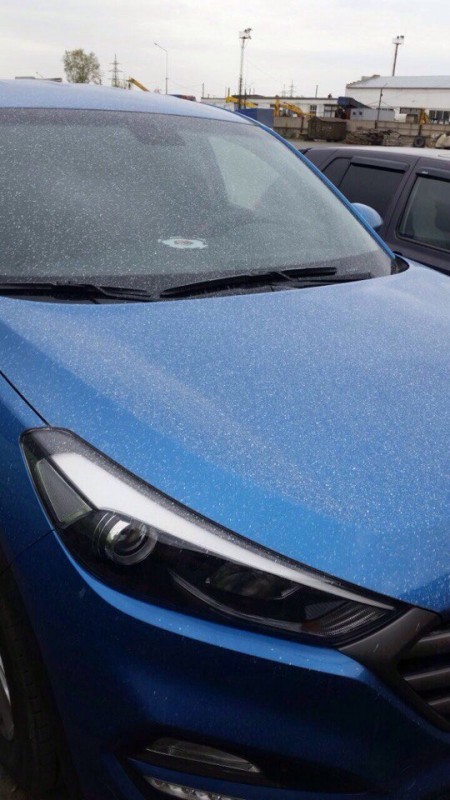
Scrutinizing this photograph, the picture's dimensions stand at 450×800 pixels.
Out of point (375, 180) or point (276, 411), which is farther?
point (375, 180)

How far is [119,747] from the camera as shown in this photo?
61.9 inches

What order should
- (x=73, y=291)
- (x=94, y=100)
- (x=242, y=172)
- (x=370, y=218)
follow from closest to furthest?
(x=73, y=291) < (x=94, y=100) < (x=242, y=172) < (x=370, y=218)

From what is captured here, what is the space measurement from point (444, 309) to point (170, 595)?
1589 millimetres

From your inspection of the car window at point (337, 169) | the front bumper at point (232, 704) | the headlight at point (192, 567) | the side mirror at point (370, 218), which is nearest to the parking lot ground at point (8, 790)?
the front bumper at point (232, 704)

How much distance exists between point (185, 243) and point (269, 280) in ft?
0.98

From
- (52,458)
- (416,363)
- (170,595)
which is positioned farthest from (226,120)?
(170,595)

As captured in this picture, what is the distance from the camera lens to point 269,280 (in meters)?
2.69

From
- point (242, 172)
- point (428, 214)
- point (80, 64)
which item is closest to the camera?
point (242, 172)

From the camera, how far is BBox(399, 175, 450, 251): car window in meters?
5.63

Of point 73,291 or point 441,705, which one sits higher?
point 73,291

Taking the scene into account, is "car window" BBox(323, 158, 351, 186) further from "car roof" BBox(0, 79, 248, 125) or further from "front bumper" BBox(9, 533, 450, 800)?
"front bumper" BBox(9, 533, 450, 800)

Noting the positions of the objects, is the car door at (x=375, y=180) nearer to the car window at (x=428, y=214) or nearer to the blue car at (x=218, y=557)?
the car window at (x=428, y=214)

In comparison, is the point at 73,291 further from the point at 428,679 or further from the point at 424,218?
the point at 424,218

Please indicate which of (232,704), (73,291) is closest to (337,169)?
(73,291)
